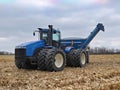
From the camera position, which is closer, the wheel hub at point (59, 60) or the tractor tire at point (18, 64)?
the wheel hub at point (59, 60)

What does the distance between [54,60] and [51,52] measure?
57 cm

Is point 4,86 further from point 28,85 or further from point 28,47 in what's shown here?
point 28,47

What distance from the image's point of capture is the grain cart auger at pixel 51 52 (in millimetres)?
22594

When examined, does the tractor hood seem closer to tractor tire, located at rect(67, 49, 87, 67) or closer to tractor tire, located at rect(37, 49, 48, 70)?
tractor tire, located at rect(37, 49, 48, 70)

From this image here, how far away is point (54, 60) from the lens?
74.7 ft

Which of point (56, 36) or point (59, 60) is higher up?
point (56, 36)

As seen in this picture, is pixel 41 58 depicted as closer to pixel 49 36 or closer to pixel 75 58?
pixel 49 36

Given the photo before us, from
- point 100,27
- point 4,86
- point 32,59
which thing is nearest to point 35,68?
point 32,59

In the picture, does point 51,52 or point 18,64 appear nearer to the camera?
point 51,52

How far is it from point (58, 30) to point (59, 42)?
2.81 feet

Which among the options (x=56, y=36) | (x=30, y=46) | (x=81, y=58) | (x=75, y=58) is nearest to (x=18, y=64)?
(x=30, y=46)

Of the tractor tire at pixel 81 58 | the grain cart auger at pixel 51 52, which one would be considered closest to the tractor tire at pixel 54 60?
the grain cart auger at pixel 51 52

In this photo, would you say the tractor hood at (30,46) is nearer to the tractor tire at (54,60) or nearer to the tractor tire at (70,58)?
the tractor tire at (54,60)

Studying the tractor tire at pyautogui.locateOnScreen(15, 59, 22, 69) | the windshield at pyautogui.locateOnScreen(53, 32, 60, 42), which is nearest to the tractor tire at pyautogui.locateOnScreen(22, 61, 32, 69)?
the tractor tire at pyautogui.locateOnScreen(15, 59, 22, 69)
